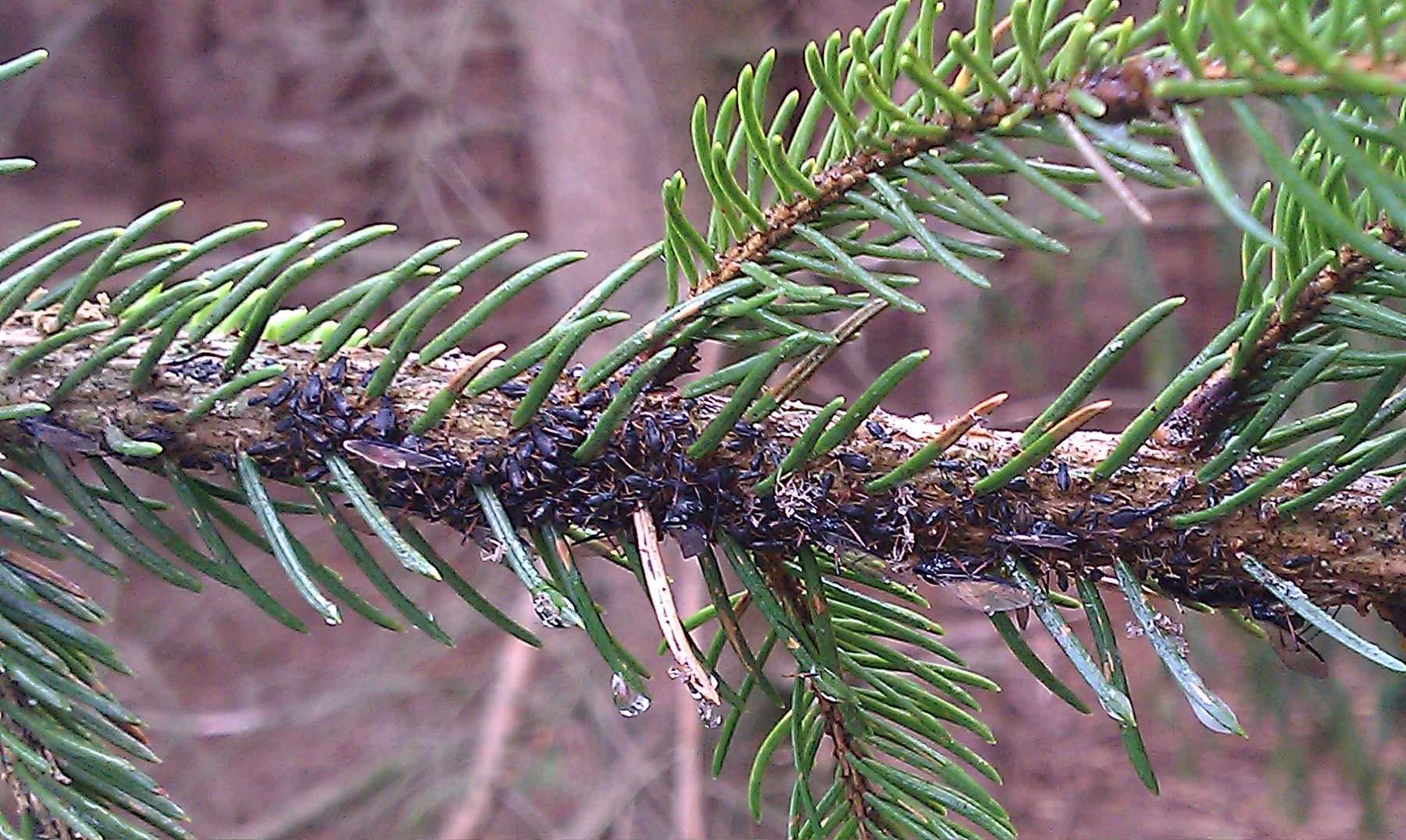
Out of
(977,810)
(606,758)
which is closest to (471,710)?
(606,758)

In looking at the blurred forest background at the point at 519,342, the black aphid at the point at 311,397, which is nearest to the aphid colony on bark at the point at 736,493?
the black aphid at the point at 311,397

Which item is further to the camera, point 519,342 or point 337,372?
point 519,342

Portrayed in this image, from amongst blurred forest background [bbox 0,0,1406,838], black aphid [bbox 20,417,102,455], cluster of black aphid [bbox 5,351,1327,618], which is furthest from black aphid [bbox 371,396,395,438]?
blurred forest background [bbox 0,0,1406,838]

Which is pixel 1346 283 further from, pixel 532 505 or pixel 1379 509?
pixel 532 505

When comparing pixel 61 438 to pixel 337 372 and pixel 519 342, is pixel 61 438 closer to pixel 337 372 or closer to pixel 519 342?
pixel 337 372

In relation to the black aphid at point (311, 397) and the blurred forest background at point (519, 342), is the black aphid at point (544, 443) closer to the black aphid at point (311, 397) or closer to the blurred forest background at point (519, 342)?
the black aphid at point (311, 397)

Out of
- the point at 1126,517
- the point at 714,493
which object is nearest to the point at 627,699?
the point at 714,493

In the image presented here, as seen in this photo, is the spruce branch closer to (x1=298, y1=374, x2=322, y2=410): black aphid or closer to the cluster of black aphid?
the cluster of black aphid

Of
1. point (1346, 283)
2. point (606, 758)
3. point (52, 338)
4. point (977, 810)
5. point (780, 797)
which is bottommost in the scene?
point (780, 797)
